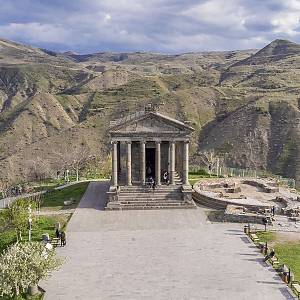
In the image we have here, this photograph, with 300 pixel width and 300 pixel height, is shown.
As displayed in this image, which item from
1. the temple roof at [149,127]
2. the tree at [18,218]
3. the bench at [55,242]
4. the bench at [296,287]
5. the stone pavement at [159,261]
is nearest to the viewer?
the bench at [296,287]

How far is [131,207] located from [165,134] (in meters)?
7.12

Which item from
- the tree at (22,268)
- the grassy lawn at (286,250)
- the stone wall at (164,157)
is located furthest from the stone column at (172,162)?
the tree at (22,268)

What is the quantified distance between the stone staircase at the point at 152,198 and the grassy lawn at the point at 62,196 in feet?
15.8

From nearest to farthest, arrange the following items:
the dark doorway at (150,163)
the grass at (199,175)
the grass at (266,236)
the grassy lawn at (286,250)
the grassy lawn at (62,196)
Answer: the grassy lawn at (286,250)
the grass at (266,236)
the grassy lawn at (62,196)
the dark doorway at (150,163)
the grass at (199,175)

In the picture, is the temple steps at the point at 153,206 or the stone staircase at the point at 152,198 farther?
the stone staircase at the point at 152,198

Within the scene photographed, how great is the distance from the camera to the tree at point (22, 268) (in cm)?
2173

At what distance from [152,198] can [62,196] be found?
1090cm

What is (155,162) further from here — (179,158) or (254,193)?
(254,193)

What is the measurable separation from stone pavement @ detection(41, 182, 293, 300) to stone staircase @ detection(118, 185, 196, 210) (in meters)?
1.78

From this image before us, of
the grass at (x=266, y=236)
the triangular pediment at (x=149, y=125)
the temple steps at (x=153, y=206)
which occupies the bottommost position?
the grass at (x=266, y=236)

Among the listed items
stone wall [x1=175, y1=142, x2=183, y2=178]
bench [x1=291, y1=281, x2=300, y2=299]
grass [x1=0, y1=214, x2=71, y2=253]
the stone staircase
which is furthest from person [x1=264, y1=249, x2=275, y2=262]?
stone wall [x1=175, y1=142, x2=183, y2=178]

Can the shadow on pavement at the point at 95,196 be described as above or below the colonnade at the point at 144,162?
below

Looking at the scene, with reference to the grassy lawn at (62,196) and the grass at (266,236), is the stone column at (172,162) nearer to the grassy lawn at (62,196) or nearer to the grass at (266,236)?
the grassy lawn at (62,196)

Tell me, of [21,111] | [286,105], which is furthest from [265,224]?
[21,111]
